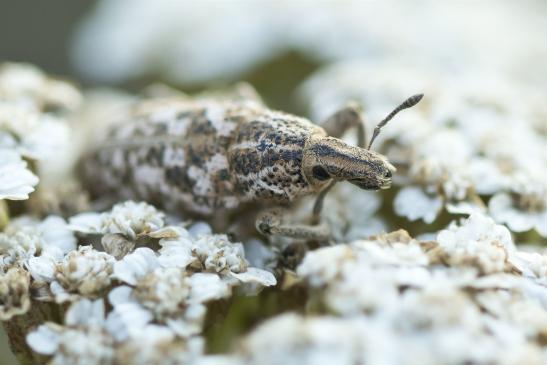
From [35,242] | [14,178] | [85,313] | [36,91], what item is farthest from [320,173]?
[36,91]

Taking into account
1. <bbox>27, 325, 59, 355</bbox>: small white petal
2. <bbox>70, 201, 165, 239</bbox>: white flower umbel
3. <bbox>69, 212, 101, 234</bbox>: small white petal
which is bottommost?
<bbox>27, 325, 59, 355</bbox>: small white petal

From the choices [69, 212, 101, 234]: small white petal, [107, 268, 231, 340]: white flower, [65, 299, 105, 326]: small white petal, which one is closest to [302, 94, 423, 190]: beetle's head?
[107, 268, 231, 340]: white flower

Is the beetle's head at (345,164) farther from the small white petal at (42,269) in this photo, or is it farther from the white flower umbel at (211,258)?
the small white petal at (42,269)

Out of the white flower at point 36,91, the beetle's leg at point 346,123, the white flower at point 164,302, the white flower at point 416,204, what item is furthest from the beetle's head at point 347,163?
the white flower at point 36,91

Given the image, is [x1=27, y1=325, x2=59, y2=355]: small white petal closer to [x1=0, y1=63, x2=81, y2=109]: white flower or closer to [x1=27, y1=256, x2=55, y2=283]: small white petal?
[x1=27, y1=256, x2=55, y2=283]: small white petal

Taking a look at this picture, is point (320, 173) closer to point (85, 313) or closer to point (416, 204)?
point (416, 204)

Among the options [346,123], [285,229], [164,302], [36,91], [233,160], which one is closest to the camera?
[164,302]
